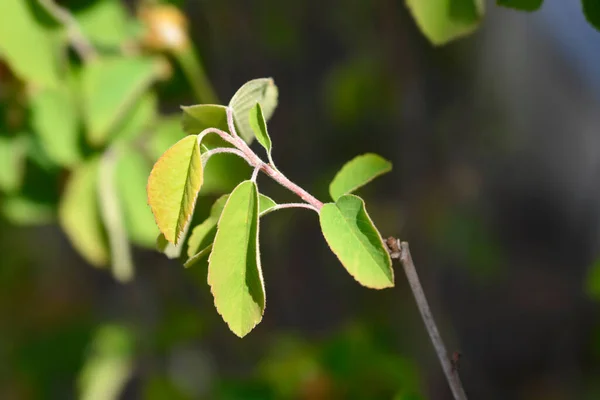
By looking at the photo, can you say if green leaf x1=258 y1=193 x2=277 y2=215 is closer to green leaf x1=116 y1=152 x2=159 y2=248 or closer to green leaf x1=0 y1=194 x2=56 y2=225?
green leaf x1=116 y1=152 x2=159 y2=248

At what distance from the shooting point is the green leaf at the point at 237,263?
0.37 meters

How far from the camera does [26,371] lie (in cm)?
135

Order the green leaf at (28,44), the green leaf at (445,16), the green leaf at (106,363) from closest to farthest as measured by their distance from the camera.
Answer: the green leaf at (445,16) → the green leaf at (28,44) → the green leaf at (106,363)

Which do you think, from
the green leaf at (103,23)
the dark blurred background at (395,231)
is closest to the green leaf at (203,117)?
→ the green leaf at (103,23)

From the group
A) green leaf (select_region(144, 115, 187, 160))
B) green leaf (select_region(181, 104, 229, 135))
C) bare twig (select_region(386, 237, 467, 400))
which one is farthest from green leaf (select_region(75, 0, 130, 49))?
bare twig (select_region(386, 237, 467, 400))

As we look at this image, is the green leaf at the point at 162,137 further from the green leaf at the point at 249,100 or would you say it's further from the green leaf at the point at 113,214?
the green leaf at the point at 249,100

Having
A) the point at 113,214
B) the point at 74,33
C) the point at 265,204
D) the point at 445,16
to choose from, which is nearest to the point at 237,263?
the point at 265,204

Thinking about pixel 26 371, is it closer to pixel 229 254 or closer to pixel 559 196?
pixel 229 254

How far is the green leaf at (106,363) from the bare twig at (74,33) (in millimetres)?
610

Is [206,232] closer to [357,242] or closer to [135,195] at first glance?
[357,242]

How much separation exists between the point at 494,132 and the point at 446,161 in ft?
0.64

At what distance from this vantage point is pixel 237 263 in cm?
37

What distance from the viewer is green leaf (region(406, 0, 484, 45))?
0.48m

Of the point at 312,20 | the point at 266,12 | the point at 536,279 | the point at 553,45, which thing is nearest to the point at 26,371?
the point at 266,12
